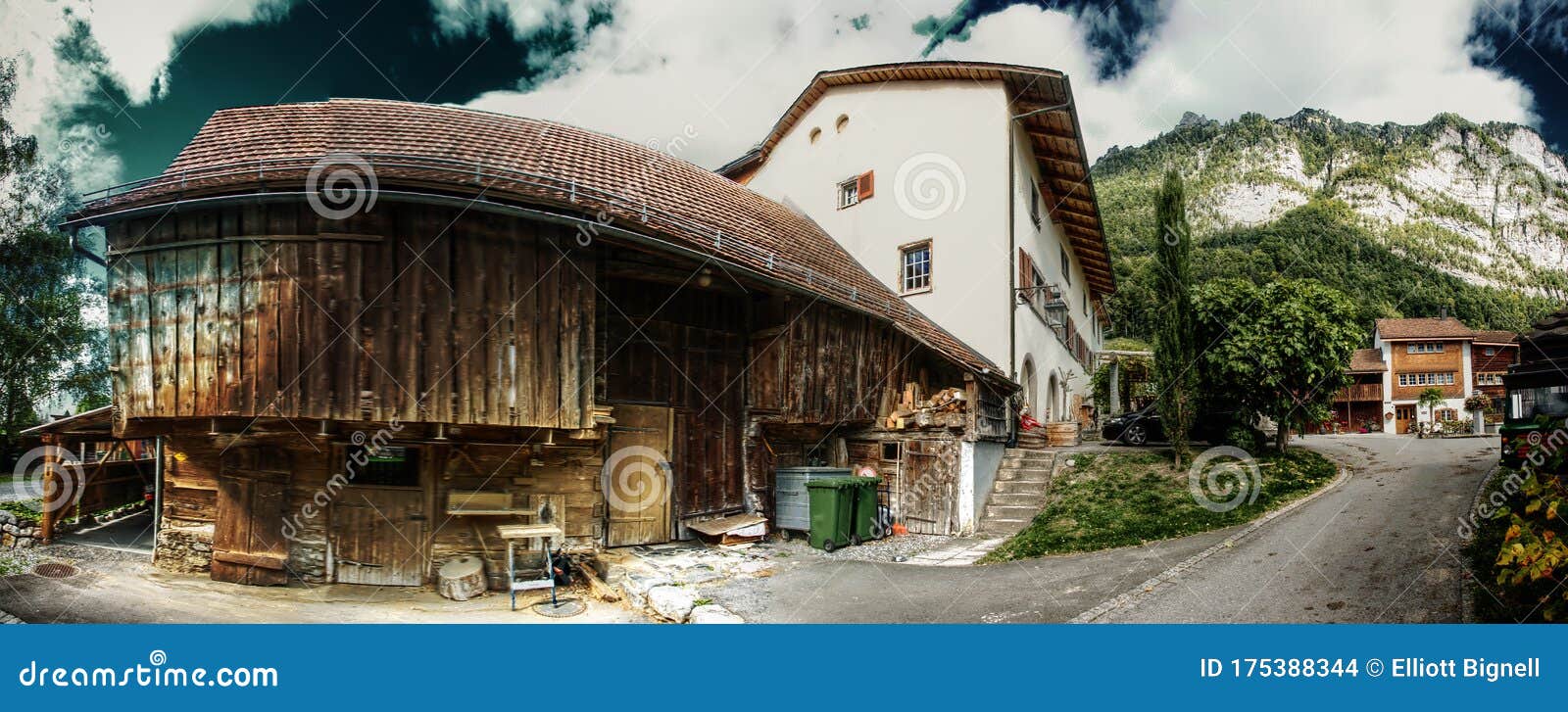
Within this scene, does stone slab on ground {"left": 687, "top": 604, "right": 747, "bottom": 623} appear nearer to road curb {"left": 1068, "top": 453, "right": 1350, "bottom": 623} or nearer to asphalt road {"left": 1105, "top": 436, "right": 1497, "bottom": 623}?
road curb {"left": 1068, "top": 453, "right": 1350, "bottom": 623}

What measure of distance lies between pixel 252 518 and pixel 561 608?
479 cm

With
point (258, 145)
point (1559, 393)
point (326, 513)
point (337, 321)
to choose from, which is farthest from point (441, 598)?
point (1559, 393)

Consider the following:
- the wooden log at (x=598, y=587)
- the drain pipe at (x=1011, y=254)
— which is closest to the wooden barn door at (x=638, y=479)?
the wooden log at (x=598, y=587)

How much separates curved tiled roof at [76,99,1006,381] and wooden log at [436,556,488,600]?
452 centimetres

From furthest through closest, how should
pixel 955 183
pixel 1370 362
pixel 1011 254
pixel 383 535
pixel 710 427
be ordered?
pixel 1370 362 < pixel 955 183 < pixel 1011 254 < pixel 710 427 < pixel 383 535

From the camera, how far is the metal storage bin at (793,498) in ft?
38.2

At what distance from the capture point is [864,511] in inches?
460

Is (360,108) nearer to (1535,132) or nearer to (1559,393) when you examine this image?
(1535,132)

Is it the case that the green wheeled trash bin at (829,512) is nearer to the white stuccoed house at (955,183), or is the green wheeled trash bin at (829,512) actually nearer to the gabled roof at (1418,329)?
the white stuccoed house at (955,183)

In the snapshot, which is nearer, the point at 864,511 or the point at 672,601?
the point at 672,601

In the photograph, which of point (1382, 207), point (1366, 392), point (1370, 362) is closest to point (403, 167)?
point (1382, 207)

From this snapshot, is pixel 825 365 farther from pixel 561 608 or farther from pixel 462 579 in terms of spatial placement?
pixel 462 579

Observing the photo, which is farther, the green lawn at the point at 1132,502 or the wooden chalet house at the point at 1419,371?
the wooden chalet house at the point at 1419,371

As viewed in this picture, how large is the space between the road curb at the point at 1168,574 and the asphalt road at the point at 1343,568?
0.39 ft
